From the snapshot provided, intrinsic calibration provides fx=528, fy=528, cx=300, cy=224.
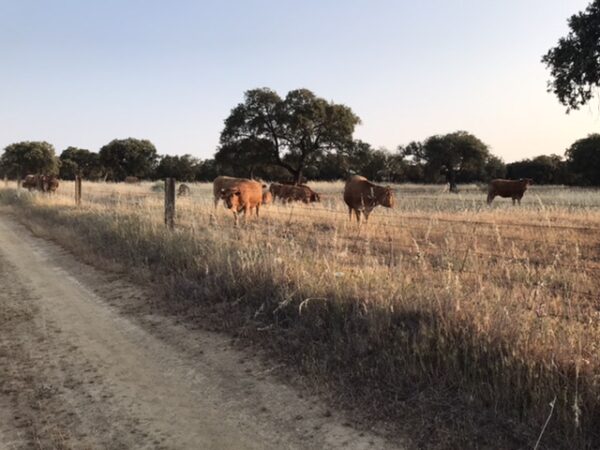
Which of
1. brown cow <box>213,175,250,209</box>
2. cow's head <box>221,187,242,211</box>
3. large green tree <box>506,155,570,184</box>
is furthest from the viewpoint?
large green tree <box>506,155,570,184</box>

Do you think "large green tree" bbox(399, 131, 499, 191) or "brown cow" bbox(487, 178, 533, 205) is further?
"large green tree" bbox(399, 131, 499, 191)

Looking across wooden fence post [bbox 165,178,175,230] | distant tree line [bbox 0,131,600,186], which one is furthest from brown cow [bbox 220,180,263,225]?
distant tree line [bbox 0,131,600,186]

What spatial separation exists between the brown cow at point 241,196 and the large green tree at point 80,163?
7583 centimetres

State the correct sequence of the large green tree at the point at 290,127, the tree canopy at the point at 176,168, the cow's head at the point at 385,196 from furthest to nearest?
the tree canopy at the point at 176,168 → the large green tree at the point at 290,127 → the cow's head at the point at 385,196

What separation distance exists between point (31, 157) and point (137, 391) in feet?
221

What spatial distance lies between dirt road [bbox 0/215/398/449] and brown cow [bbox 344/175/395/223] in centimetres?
778

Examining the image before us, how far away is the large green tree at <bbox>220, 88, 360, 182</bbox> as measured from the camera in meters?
45.9

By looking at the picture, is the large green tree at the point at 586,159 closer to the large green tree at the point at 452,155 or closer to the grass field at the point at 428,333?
the large green tree at the point at 452,155

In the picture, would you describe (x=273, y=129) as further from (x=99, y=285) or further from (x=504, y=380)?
(x=504, y=380)

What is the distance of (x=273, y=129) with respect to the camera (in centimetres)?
4738

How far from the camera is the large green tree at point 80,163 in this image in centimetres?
8841

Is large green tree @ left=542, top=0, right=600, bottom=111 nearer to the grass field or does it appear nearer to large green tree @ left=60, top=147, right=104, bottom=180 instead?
the grass field

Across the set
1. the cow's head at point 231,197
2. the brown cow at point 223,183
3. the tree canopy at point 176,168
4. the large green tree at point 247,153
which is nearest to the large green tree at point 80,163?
the tree canopy at point 176,168

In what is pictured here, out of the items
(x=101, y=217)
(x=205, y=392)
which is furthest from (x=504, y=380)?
(x=101, y=217)
